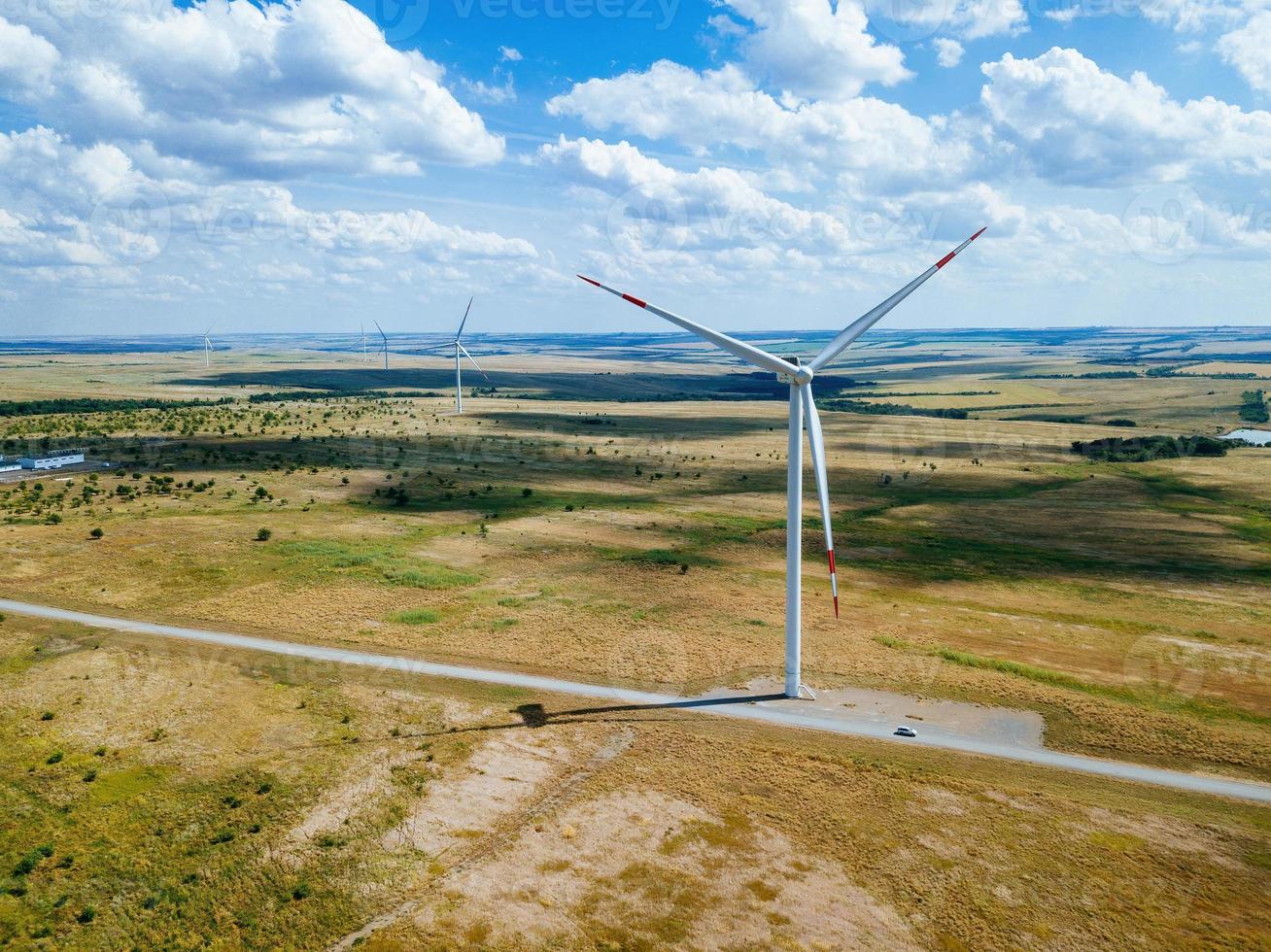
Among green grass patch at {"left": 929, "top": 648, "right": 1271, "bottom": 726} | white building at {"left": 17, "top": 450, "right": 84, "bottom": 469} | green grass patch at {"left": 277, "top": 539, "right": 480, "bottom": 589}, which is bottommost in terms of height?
green grass patch at {"left": 929, "top": 648, "right": 1271, "bottom": 726}

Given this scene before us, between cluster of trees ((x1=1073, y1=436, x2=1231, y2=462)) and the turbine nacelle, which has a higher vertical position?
the turbine nacelle

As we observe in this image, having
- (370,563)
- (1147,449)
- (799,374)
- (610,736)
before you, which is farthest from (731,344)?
(1147,449)

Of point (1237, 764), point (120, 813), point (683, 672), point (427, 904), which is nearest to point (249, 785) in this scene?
point (120, 813)

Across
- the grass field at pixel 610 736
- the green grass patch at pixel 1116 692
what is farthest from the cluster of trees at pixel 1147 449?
the green grass patch at pixel 1116 692

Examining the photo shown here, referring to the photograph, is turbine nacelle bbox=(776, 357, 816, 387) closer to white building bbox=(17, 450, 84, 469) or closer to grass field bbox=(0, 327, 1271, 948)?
grass field bbox=(0, 327, 1271, 948)

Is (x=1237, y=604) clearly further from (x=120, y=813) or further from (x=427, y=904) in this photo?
(x=120, y=813)

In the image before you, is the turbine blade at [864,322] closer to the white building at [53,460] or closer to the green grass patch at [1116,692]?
the green grass patch at [1116,692]

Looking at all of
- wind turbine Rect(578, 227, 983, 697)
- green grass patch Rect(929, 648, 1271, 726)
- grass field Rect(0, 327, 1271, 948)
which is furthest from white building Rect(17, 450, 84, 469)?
green grass patch Rect(929, 648, 1271, 726)
